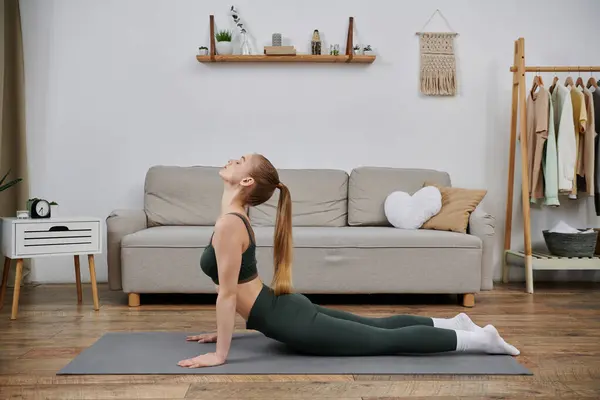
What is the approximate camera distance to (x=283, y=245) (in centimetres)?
263

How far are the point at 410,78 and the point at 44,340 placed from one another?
3.07 metres

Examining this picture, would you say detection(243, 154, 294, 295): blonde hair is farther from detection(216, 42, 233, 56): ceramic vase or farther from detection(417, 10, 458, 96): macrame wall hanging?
detection(417, 10, 458, 96): macrame wall hanging

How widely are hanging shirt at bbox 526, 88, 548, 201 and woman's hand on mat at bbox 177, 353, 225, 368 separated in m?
2.88

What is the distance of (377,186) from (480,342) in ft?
6.44

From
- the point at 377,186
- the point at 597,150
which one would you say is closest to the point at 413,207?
the point at 377,186

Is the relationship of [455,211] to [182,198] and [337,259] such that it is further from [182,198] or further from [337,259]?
[182,198]

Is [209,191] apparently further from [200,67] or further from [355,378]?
[355,378]

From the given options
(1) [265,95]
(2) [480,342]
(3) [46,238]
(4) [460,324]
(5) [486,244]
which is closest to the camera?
(2) [480,342]

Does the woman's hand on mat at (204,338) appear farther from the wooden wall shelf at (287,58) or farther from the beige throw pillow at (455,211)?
the wooden wall shelf at (287,58)

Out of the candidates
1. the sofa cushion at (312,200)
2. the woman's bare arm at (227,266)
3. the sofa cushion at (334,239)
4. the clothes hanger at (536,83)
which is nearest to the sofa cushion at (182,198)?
the sofa cushion at (312,200)

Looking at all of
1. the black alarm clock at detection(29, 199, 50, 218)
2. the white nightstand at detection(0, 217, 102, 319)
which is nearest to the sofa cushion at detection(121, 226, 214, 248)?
the white nightstand at detection(0, 217, 102, 319)

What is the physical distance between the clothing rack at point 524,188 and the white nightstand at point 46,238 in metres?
2.72

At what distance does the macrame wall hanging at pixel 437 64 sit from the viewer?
16.0 feet

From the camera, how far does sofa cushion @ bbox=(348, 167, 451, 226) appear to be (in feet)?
14.8
